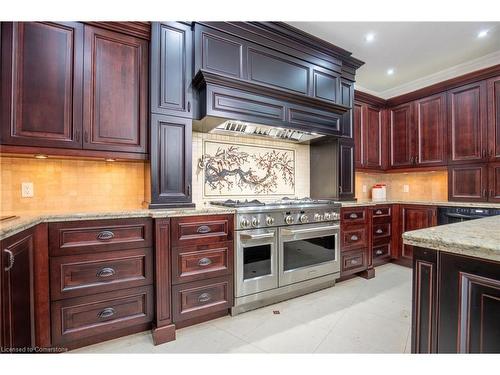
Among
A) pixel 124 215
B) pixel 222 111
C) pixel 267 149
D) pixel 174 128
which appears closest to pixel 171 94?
pixel 174 128

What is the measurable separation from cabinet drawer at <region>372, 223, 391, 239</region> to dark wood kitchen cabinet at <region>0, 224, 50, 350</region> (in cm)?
343

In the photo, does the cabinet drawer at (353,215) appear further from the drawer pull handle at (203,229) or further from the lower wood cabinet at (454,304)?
the lower wood cabinet at (454,304)

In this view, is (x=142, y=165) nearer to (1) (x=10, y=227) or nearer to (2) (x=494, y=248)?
(1) (x=10, y=227)

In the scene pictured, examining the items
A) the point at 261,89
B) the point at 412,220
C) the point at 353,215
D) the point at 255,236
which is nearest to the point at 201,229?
the point at 255,236

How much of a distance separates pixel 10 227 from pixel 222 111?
5.36 feet

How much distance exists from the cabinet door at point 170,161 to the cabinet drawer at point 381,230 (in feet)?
8.29

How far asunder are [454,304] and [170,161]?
201cm

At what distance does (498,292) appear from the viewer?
816mm

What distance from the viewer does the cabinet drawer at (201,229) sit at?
191 centimetres

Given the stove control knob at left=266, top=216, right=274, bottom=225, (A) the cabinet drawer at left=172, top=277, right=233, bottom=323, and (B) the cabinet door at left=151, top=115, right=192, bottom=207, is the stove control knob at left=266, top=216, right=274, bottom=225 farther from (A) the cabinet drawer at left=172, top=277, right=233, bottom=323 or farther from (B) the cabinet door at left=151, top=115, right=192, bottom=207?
(B) the cabinet door at left=151, top=115, right=192, bottom=207

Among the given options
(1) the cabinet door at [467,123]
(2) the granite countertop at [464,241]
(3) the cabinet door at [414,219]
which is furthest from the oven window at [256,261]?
(1) the cabinet door at [467,123]

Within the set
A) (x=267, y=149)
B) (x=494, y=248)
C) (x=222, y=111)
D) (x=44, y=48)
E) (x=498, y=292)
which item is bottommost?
(x=498, y=292)

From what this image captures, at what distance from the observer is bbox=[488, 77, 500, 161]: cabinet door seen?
A: 3.01 m

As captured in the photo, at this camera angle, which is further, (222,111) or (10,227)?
(222,111)
